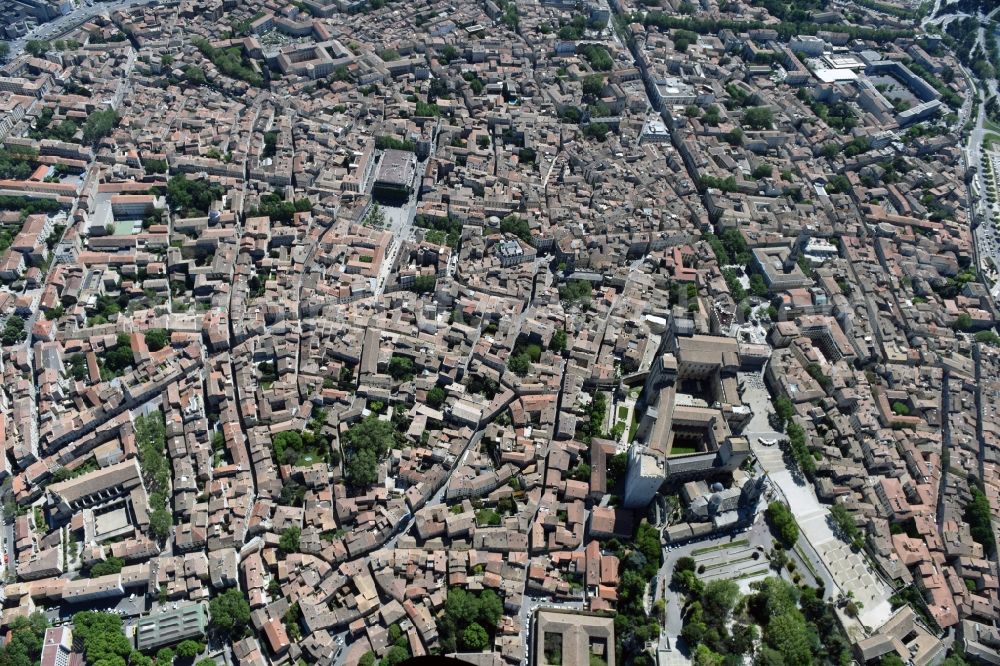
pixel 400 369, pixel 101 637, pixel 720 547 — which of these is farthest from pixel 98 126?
pixel 720 547

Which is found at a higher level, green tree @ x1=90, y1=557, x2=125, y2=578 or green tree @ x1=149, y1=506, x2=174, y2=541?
green tree @ x1=149, y1=506, x2=174, y2=541

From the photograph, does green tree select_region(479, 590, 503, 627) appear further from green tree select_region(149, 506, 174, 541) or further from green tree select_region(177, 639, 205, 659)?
green tree select_region(149, 506, 174, 541)

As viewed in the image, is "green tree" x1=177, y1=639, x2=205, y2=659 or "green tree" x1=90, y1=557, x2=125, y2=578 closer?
"green tree" x1=177, y1=639, x2=205, y2=659

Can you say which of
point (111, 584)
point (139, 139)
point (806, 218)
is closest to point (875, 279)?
point (806, 218)

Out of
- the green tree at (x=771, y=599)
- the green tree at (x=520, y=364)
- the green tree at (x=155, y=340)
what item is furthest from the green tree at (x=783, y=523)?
the green tree at (x=155, y=340)

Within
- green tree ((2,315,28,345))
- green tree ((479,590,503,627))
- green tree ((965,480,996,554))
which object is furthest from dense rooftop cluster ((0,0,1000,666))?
green tree ((2,315,28,345))

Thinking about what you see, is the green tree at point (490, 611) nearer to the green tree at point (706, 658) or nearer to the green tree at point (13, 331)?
the green tree at point (706, 658)

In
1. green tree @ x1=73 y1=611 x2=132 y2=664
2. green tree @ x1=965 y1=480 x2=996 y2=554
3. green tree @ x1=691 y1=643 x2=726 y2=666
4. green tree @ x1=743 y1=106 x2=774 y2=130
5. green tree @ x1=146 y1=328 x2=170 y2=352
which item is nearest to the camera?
green tree @ x1=73 y1=611 x2=132 y2=664
